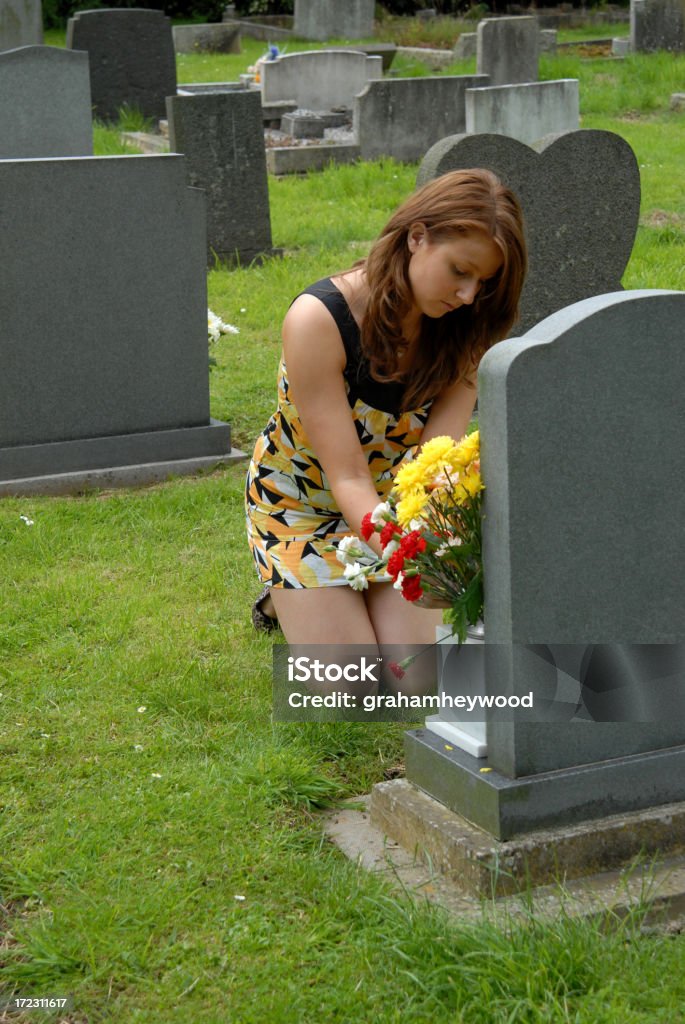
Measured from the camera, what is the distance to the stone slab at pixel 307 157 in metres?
11.4

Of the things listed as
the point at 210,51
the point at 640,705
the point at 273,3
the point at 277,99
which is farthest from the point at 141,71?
the point at 273,3

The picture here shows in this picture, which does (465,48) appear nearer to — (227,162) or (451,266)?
(227,162)

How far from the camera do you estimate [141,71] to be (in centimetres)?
1332

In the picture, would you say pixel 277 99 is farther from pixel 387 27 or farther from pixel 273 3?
pixel 273 3

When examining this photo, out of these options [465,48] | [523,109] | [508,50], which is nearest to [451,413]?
[523,109]

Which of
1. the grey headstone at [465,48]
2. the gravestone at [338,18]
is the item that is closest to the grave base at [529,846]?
the grey headstone at [465,48]

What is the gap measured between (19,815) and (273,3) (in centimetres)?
2758

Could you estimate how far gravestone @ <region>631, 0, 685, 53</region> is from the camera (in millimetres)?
15977

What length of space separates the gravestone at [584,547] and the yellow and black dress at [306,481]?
3.01 ft

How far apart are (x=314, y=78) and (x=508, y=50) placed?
2.24m

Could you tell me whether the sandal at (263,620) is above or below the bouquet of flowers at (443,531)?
below

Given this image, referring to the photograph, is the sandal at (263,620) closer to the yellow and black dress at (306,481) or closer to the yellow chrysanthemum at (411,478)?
the yellow and black dress at (306,481)

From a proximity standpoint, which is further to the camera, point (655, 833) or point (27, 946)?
point (655, 833)

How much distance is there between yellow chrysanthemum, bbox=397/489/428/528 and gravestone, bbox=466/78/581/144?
604 cm
